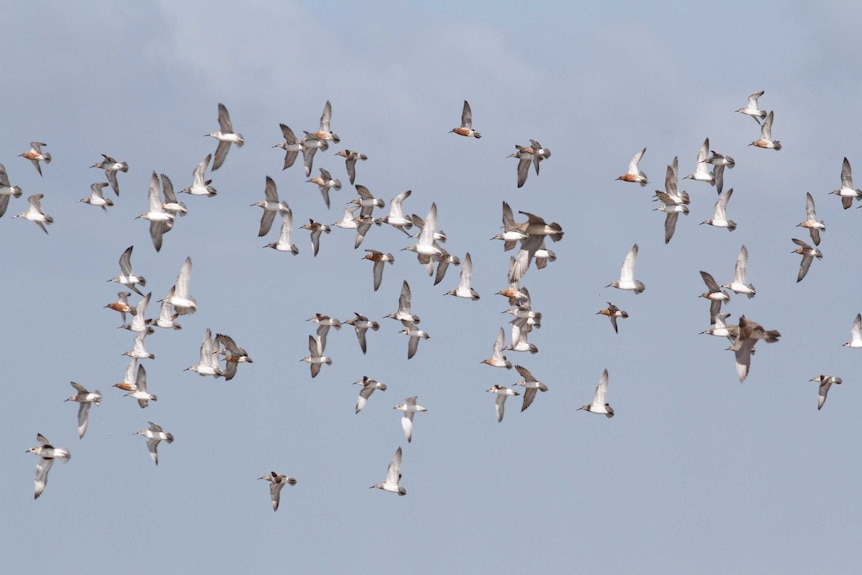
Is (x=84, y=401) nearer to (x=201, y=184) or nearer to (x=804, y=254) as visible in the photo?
(x=201, y=184)

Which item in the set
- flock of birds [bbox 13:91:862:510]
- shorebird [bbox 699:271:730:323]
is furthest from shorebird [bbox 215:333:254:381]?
shorebird [bbox 699:271:730:323]

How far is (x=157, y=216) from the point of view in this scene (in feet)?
213

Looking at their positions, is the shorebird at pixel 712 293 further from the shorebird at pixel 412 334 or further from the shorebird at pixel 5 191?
the shorebird at pixel 5 191

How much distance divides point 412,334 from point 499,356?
3.26m

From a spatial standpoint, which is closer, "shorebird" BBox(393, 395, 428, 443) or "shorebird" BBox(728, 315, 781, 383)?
"shorebird" BBox(728, 315, 781, 383)

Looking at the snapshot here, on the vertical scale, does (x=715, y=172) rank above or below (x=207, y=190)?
above

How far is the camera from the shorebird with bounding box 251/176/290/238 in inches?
2734

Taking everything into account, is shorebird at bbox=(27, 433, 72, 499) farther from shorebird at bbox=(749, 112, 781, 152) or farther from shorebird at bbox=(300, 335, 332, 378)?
shorebird at bbox=(749, 112, 781, 152)

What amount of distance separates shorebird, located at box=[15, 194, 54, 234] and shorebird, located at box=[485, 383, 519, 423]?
55.7ft

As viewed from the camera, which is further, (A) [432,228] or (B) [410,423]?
(B) [410,423]

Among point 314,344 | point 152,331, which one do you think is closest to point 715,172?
point 314,344

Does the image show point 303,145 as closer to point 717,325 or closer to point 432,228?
point 432,228

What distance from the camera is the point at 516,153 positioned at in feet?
225

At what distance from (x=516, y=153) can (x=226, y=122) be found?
10.1m
